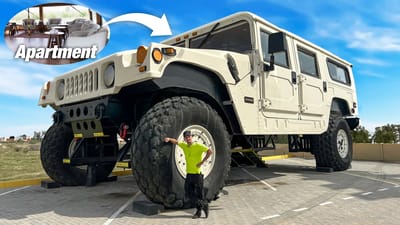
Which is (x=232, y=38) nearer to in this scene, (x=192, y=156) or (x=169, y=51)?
(x=169, y=51)

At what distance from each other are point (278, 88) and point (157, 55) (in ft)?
9.38

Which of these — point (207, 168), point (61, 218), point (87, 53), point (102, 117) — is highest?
point (87, 53)

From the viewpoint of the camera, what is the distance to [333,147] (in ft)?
28.5

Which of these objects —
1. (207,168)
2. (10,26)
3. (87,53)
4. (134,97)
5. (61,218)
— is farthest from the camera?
Result: (10,26)

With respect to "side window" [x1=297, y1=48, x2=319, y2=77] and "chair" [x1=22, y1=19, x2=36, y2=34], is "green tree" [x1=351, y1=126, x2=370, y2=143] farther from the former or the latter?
"chair" [x1=22, y1=19, x2=36, y2=34]

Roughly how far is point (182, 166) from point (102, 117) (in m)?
1.31

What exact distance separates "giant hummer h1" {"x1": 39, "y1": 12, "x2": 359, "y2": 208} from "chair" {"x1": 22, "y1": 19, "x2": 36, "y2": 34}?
44.1ft

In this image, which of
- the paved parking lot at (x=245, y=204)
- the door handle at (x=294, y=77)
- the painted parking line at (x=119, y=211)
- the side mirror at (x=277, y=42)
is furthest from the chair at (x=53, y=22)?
the side mirror at (x=277, y=42)

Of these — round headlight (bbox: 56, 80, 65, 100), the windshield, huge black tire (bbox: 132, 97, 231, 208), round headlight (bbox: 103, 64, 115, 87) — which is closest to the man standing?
huge black tire (bbox: 132, 97, 231, 208)

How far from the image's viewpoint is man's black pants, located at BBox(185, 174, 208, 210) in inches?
165

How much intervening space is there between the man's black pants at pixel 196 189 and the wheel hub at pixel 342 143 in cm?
588

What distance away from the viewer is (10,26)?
18.4m

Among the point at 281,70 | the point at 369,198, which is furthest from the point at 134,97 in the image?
the point at 369,198

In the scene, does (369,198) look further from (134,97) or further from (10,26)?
(10,26)
